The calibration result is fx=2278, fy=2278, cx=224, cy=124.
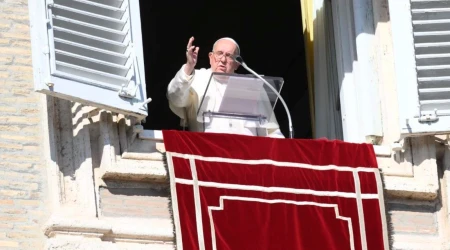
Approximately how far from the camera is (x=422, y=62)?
14.4 metres

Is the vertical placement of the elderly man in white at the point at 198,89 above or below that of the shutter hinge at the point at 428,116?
above

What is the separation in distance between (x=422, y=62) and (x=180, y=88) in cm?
154

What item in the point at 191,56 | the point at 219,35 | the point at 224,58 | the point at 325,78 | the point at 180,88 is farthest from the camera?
the point at 219,35

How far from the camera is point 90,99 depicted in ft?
44.8

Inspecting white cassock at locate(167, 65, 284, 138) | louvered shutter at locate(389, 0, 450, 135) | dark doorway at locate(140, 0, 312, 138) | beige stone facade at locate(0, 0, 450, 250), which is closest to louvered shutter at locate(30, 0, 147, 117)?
beige stone facade at locate(0, 0, 450, 250)

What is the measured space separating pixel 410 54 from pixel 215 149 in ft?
4.71

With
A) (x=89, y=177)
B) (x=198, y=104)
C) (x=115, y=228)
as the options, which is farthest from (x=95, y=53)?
(x=115, y=228)

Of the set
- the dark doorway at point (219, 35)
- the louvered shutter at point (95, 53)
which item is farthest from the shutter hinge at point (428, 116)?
the dark doorway at point (219, 35)

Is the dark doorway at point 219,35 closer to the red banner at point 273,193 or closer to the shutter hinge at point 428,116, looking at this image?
the shutter hinge at point 428,116

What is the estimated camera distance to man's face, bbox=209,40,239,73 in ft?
49.3

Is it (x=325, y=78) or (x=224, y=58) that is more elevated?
(x=224, y=58)

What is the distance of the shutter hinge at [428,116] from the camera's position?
46.7ft

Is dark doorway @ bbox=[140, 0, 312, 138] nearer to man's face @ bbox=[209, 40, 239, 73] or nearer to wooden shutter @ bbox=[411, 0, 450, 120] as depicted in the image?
man's face @ bbox=[209, 40, 239, 73]

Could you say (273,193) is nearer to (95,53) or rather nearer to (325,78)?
(95,53)
